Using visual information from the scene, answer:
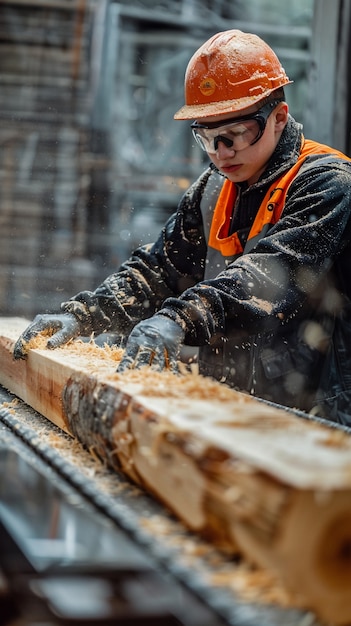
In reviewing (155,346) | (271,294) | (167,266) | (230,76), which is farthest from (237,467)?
(167,266)

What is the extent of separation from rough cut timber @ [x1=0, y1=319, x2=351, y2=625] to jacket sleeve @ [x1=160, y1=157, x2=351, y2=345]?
0.48 metres

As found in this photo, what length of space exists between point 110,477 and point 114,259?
6702 mm

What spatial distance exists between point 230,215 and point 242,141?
434 millimetres

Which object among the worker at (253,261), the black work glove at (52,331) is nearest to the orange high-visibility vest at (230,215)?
the worker at (253,261)

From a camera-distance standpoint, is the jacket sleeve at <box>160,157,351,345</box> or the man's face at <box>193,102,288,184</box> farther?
the man's face at <box>193,102,288,184</box>

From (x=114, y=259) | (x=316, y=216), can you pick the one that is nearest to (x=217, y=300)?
(x=316, y=216)

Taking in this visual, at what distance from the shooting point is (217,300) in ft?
9.63

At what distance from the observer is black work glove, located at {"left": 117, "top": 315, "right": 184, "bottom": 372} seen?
271 centimetres

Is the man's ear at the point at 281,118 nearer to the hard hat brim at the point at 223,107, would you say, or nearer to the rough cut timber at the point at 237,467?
the hard hat brim at the point at 223,107

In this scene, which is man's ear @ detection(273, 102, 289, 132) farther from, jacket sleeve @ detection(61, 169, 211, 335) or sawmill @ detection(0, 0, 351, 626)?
jacket sleeve @ detection(61, 169, 211, 335)

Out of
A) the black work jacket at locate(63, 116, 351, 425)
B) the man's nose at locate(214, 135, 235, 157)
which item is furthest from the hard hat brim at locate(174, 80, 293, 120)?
the black work jacket at locate(63, 116, 351, 425)

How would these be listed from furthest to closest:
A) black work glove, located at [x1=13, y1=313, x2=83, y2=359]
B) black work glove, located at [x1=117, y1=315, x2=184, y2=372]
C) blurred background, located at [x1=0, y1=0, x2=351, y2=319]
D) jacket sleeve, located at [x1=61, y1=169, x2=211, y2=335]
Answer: blurred background, located at [x1=0, y1=0, x2=351, y2=319]
jacket sleeve, located at [x1=61, y1=169, x2=211, y2=335]
black work glove, located at [x1=13, y1=313, x2=83, y2=359]
black work glove, located at [x1=117, y1=315, x2=184, y2=372]

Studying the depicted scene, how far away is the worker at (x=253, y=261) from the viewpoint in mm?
3041

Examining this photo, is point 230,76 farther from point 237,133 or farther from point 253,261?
point 253,261
